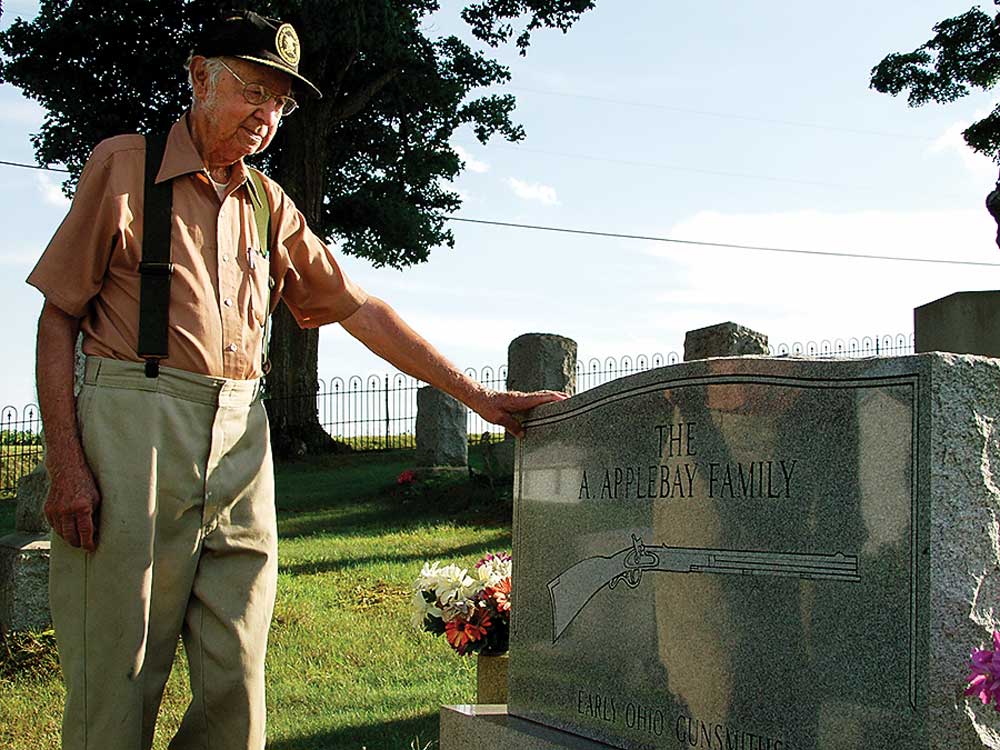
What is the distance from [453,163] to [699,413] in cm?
1730

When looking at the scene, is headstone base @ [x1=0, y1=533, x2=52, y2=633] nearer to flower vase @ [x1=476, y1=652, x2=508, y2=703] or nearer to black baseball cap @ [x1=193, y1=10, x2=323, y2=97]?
flower vase @ [x1=476, y1=652, x2=508, y2=703]

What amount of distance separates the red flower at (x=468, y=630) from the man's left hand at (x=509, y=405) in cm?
123

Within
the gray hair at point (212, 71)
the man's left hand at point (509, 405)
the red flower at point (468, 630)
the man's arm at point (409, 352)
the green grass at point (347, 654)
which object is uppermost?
the gray hair at point (212, 71)

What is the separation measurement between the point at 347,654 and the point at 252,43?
4.69 metres

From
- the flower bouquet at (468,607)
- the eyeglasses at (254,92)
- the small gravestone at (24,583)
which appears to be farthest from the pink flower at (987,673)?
the small gravestone at (24,583)

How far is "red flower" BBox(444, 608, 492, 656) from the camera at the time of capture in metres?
5.08

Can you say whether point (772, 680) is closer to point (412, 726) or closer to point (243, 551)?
point (243, 551)

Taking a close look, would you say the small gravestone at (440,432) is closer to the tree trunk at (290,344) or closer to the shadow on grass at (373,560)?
the shadow on grass at (373,560)

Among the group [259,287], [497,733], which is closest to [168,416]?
[259,287]

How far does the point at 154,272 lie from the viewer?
3293 mm

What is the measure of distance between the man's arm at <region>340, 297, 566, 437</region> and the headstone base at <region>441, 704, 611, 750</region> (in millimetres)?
1017

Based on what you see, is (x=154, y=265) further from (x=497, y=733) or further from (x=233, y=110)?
(x=497, y=733)

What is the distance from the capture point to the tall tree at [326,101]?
17250 millimetres

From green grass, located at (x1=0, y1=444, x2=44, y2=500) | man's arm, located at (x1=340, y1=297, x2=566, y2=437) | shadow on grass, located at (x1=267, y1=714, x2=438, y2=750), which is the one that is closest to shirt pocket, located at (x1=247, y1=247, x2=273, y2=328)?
man's arm, located at (x1=340, y1=297, x2=566, y2=437)
